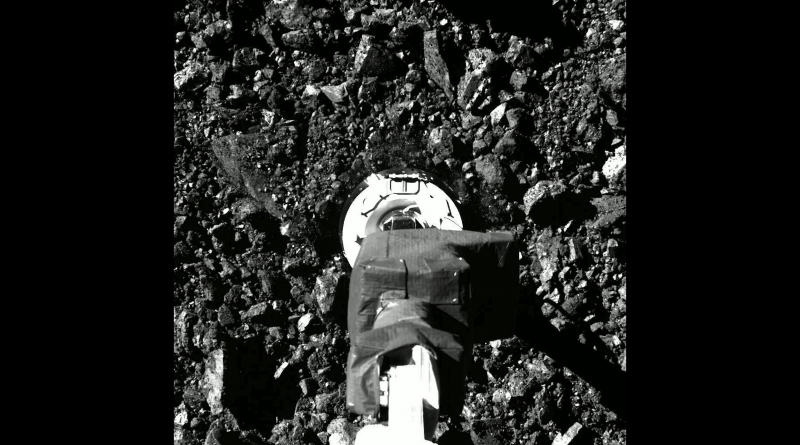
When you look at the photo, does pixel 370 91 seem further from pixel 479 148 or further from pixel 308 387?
pixel 308 387

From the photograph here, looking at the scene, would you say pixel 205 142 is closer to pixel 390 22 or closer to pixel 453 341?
pixel 390 22

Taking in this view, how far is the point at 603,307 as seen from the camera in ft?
7.98

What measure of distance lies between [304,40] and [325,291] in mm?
710

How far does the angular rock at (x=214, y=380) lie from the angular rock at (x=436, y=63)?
95cm

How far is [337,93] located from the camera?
2.52 metres

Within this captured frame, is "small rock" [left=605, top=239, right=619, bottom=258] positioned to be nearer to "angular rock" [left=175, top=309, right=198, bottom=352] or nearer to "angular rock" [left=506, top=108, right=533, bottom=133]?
"angular rock" [left=506, top=108, right=533, bottom=133]

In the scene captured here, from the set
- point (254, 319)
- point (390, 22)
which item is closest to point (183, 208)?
point (254, 319)

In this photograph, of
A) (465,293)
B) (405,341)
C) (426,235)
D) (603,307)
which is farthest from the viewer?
(603,307)

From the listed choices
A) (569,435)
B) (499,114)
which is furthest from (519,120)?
(569,435)

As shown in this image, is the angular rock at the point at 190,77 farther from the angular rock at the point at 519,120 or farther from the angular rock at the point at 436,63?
the angular rock at the point at 519,120

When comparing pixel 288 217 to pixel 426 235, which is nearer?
pixel 426 235

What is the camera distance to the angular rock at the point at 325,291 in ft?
7.95

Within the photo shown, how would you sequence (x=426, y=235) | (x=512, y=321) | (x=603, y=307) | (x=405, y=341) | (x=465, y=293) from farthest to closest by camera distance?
(x=603, y=307), (x=512, y=321), (x=426, y=235), (x=465, y=293), (x=405, y=341)

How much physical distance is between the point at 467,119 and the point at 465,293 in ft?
3.01
